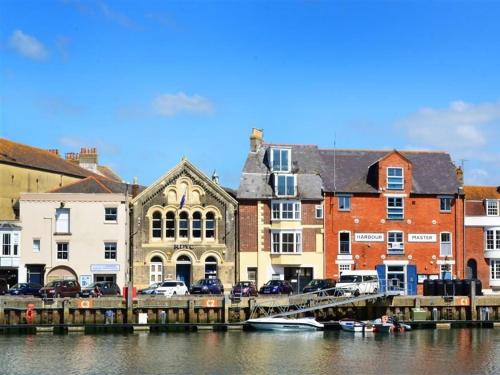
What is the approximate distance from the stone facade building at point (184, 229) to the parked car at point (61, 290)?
32.9 ft

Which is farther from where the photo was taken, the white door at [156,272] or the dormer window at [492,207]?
the dormer window at [492,207]

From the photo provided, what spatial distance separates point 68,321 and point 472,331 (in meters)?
27.3

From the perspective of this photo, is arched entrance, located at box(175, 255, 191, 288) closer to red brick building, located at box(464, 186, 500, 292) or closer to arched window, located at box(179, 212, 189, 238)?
arched window, located at box(179, 212, 189, 238)

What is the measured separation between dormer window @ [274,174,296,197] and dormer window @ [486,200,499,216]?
1698 centimetres

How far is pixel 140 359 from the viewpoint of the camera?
2051 inches

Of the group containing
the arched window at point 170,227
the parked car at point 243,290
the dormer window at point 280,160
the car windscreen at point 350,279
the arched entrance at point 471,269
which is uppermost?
the dormer window at point 280,160

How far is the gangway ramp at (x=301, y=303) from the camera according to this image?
214 ft

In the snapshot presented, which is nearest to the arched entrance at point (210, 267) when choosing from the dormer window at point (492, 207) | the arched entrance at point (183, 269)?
the arched entrance at point (183, 269)

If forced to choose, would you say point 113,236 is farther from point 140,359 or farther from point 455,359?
point 455,359

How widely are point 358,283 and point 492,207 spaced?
67.8 feet

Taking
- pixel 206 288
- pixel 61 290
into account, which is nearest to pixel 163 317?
pixel 206 288

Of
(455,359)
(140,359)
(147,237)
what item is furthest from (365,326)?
(147,237)

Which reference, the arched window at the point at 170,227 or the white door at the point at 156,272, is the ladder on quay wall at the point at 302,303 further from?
the arched window at the point at 170,227

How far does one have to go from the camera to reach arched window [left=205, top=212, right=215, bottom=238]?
81.0 m
